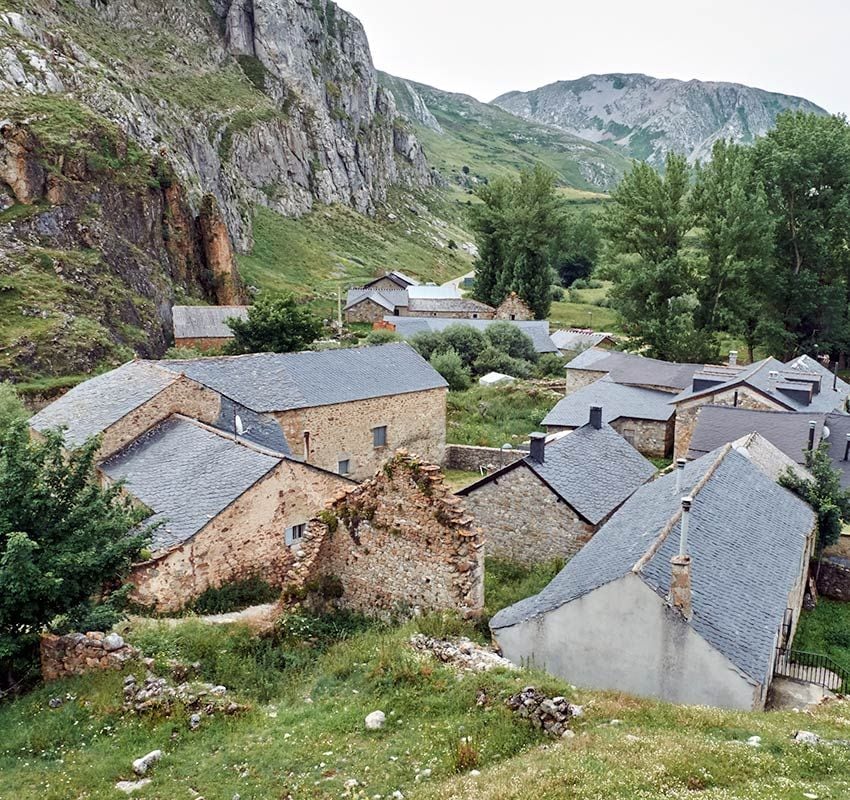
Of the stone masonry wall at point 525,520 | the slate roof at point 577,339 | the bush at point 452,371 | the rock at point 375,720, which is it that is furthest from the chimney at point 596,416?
the slate roof at point 577,339

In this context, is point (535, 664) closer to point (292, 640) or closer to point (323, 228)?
point (292, 640)

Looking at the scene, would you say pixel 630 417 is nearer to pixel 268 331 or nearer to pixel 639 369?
pixel 639 369

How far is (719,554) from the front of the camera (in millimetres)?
12016

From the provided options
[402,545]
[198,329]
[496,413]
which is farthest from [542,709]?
[198,329]

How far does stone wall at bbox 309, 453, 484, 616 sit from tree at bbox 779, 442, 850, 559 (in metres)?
9.66

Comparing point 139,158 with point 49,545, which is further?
point 139,158

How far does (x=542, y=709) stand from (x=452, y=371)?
30513 mm

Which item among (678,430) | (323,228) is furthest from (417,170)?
(678,430)

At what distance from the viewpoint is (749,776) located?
22.1 ft

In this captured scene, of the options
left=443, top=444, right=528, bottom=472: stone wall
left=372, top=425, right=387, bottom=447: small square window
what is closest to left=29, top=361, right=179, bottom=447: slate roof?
left=372, top=425, right=387, bottom=447: small square window

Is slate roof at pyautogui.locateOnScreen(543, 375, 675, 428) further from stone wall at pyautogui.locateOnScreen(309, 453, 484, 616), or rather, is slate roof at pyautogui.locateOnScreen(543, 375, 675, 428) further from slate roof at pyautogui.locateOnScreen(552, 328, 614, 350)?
stone wall at pyautogui.locateOnScreen(309, 453, 484, 616)

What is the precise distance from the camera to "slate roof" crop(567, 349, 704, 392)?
107 feet

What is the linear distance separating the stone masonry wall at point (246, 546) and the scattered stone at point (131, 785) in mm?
4957

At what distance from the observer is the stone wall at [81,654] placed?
9.62 m
